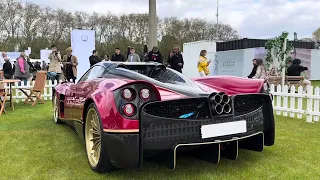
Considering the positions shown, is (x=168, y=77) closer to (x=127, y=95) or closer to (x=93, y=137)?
(x=93, y=137)

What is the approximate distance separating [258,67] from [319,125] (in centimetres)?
482

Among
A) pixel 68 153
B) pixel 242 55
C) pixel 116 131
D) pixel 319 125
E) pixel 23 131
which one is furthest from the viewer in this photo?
pixel 242 55

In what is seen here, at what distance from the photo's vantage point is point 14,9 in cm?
4856

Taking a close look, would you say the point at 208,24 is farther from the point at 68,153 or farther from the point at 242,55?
the point at 68,153

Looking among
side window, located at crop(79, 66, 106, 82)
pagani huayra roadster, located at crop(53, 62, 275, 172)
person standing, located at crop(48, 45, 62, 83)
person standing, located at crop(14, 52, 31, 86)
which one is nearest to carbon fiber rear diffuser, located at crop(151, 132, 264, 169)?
pagani huayra roadster, located at crop(53, 62, 275, 172)

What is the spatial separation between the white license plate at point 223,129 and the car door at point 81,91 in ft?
4.45

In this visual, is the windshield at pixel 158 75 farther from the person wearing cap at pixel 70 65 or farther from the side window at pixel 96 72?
the person wearing cap at pixel 70 65

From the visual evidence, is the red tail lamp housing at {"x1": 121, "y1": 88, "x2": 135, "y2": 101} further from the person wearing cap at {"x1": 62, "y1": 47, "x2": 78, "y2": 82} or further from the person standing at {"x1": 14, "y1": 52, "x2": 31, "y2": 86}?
the person wearing cap at {"x1": 62, "y1": 47, "x2": 78, "y2": 82}

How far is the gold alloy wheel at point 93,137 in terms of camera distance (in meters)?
3.30

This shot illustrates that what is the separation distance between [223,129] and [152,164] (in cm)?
104

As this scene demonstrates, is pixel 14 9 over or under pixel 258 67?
over

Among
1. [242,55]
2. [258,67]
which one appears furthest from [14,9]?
[258,67]

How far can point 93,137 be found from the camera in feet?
11.4

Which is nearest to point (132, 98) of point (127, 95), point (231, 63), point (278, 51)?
point (127, 95)
